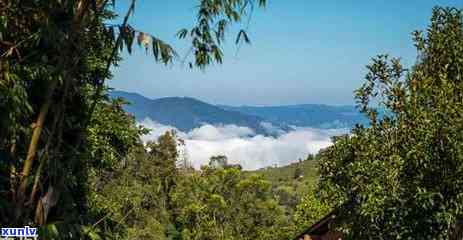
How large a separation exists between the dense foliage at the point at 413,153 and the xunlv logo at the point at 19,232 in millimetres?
7392

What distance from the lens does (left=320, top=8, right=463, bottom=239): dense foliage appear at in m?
11.0

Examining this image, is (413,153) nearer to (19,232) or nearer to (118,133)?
(19,232)

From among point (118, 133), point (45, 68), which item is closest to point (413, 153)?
point (45, 68)

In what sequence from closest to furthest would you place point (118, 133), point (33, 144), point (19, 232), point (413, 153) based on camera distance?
point (19, 232), point (33, 144), point (413, 153), point (118, 133)

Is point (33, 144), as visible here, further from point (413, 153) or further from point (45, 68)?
point (413, 153)

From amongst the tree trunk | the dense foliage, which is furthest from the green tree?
the dense foliage

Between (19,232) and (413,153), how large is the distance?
798 cm

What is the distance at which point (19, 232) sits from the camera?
551 centimetres

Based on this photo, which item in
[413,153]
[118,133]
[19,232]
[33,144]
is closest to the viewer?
[19,232]

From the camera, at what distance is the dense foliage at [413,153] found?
1099cm

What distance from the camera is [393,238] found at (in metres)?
12.0

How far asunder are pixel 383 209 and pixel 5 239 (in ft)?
26.7

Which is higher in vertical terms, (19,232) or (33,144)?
(33,144)

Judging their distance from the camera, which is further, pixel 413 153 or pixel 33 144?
pixel 413 153
